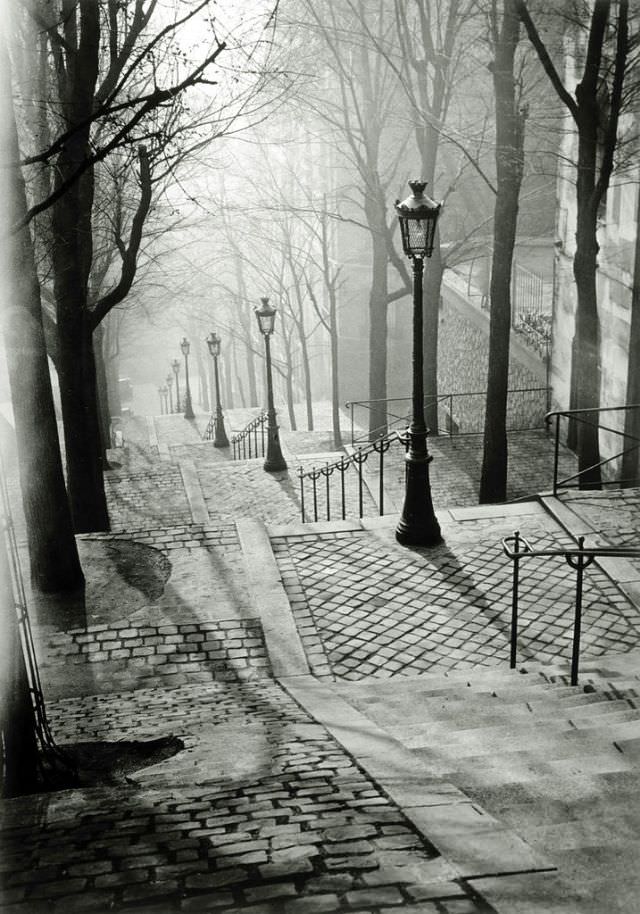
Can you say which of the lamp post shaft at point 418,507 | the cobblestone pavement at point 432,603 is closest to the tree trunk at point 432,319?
the lamp post shaft at point 418,507

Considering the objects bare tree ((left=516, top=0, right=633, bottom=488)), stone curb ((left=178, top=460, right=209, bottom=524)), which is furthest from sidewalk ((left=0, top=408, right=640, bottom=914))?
stone curb ((left=178, top=460, right=209, bottom=524))

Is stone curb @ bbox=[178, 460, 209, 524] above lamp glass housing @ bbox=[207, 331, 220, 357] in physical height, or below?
below

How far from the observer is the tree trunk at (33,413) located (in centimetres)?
828

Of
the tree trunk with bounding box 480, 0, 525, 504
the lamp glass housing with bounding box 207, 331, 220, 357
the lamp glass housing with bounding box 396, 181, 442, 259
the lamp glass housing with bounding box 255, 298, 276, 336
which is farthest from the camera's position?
the lamp glass housing with bounding box 207, 331, 220, 357

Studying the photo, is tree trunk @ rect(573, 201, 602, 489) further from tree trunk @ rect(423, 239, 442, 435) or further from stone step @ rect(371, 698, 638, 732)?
stone step @ rect(371, 698, 638, 732)

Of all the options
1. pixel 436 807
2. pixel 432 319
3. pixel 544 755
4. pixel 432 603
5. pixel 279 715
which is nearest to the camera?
pixel 436 807

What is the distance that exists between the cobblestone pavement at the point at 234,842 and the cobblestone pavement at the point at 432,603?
2039 millimetres

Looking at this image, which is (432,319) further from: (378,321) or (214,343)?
(214,343)

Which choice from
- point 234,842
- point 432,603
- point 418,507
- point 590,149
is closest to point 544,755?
point 234,842

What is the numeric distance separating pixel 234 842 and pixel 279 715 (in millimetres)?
2299

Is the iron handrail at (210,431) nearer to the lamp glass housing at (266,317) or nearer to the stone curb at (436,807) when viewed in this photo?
the lamp glass housing at (266,317)

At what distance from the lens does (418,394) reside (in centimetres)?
988

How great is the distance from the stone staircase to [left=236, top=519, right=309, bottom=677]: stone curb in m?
0.68

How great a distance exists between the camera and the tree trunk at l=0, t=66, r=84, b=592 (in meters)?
8.28
